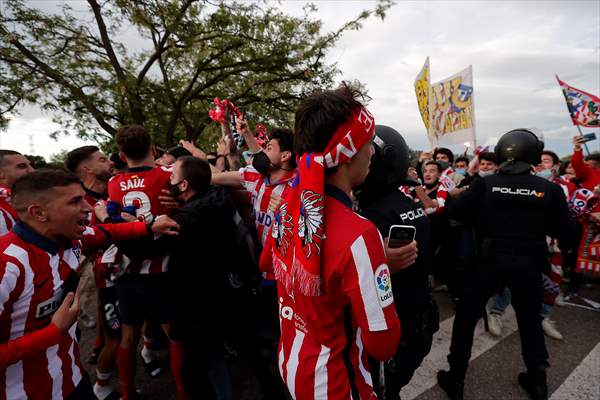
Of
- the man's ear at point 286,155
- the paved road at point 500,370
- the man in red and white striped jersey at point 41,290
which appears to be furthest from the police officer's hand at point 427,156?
the man in red and white striped jersey at point 41,290

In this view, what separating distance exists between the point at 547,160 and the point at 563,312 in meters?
3.23

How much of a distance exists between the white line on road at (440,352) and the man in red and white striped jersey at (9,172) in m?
4.02

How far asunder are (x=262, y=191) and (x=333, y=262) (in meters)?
1.83

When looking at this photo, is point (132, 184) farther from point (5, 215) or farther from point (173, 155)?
point (173, 155)

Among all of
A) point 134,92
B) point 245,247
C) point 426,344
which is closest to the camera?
point 426,344

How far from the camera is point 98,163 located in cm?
331

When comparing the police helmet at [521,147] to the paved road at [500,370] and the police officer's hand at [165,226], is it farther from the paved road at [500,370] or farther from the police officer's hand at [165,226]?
the police officer's hand at [165,226]

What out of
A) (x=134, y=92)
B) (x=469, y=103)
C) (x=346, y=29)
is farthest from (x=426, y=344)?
(x=346, y=29)

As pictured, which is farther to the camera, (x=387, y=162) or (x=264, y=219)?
(x=264, y=219)

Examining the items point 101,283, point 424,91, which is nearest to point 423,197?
point 101,283

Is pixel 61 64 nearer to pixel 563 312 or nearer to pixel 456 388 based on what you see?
pixel 456 388

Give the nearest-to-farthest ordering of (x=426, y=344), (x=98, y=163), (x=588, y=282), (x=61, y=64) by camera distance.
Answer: (x=426, y=344) < (x=98, y=163) < (x=588, y=282) < (x=61, y=64)

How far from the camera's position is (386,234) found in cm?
169

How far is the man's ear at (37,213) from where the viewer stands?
164 centimetres
